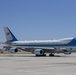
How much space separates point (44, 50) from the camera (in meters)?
58.2

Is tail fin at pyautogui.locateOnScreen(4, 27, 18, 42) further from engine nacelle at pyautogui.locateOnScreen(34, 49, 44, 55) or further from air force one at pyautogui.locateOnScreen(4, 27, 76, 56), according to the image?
engine nacelle at pyautogui.locateOnScreen(34, 49, 44, 55)
